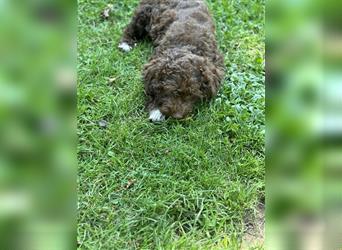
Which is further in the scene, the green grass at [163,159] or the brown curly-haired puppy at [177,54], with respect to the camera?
the brown curly-haired puppy at [177,54]

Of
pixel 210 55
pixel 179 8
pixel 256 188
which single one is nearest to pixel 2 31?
pixel 256 188

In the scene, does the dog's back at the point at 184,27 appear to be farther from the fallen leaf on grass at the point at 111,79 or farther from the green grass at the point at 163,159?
the fallen leaf on grass at the point at 111,79

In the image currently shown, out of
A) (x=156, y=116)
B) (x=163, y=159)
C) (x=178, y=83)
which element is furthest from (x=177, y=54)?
(x=163, y=159)

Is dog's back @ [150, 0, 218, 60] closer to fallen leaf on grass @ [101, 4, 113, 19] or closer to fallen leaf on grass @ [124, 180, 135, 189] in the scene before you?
fallen leaf on grass @ [101, 4, 113, 19]

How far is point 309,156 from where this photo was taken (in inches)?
56.9

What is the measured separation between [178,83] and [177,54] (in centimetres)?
35

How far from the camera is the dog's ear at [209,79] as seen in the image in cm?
450

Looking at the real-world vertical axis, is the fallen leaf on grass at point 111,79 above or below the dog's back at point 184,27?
below

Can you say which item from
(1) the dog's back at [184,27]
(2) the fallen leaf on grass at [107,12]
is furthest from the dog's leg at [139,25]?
(2) the fallen leaf on grass at [107,12]

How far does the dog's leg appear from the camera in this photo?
559 cm

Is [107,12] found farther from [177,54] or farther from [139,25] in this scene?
[177,54]

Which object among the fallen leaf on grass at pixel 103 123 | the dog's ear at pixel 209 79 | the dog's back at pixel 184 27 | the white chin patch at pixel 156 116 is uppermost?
the dog's back at pixel 184 27

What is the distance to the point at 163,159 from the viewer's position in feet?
12.5

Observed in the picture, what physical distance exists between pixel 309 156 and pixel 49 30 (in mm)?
891
